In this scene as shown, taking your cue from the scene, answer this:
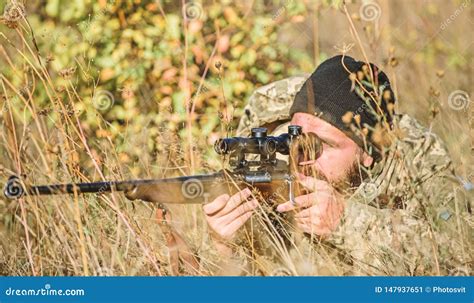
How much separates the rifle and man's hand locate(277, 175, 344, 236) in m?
0.06

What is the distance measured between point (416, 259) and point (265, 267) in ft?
1.86

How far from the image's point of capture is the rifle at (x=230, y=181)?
2799 mm

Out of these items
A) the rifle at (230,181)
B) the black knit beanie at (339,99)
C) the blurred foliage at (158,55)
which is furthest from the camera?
the blurred foliage at (158,55)

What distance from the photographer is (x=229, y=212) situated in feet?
9.71

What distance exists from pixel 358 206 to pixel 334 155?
1.21ft

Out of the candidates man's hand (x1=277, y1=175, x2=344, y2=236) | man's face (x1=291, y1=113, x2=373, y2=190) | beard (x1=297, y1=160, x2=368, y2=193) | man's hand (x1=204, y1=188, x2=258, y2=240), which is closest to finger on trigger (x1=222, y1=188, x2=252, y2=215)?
man's hand (x1=204, y1=188, x2=258, y2=240)

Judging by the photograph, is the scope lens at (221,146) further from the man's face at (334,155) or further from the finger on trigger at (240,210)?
the man's face at (334,155)

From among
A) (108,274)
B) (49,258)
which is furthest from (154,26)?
(108,274)

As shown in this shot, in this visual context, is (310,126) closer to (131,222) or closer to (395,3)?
(131,222)

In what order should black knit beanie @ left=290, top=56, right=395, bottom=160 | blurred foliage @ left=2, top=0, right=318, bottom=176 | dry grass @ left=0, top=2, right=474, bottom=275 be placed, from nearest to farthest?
1. dry grass @ left=0, top=2, right=474, bottom=275
2. black knit beanie @ left=290, top=56, right=395, bottom=160
3. blurred foliage @ left=2, top=0, right=318, bottom=176

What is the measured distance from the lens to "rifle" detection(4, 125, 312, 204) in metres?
2.80

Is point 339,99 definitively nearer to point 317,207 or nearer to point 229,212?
point 317,207

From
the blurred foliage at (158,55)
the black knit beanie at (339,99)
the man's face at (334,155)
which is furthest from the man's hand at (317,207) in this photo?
the blurred foliage at (158,55)

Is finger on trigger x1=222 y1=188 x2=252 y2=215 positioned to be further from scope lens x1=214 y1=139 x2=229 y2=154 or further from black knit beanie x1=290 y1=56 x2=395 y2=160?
black knit beanie x1=290 y1=56 x2=395 y2=160
